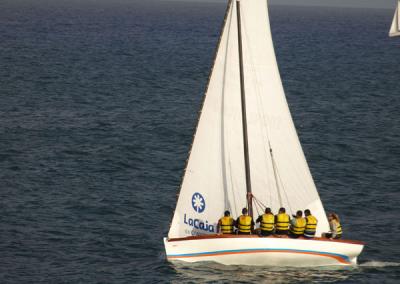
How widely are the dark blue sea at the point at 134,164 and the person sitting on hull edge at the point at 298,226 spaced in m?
1.86

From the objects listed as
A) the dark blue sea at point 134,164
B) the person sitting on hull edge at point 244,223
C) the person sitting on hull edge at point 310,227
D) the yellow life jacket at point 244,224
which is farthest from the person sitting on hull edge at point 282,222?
the dark blue sea at point 134,164

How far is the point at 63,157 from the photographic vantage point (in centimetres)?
6875

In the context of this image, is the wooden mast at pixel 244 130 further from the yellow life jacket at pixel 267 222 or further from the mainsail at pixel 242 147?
the yellow life jacket at pixel 267 222

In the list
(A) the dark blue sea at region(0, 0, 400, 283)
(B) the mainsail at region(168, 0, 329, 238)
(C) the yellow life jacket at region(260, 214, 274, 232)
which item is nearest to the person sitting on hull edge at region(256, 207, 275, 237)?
(C) the yellow life jacket at region(260, 214, 274, 232)

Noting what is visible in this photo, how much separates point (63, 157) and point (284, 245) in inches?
1234

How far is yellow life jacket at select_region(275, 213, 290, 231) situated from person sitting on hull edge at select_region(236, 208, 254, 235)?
4.08 ft

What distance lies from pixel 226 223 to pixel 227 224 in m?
0.08

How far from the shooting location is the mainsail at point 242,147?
1673 inches

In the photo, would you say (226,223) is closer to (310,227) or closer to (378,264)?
(310,227)

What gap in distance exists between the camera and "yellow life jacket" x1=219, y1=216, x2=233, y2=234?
41969 millimetres

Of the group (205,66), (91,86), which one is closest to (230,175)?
(91,86)

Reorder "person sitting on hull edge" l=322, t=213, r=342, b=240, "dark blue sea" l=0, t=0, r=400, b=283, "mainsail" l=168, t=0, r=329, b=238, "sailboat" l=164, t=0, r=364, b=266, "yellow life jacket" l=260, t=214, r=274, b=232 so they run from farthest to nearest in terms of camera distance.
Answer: "dark blue sea" l=0, t=0, r=400, b=283 < "person sitting on hull edge" l=322, t=213, r=342, b=240 < "mainsail" l=168, t=0, r=329, b=238 < "sailboat" l=164, t=0, r=364, b=266 < "yellow life jacket" l=260, t=214, r=274, b=232

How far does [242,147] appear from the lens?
142 ft

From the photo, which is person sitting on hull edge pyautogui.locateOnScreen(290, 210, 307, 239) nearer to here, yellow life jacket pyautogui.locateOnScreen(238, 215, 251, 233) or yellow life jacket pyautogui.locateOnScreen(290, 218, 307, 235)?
yellow life jacket pyautogui.locateOnScreen(290, 218, 307, 235)
